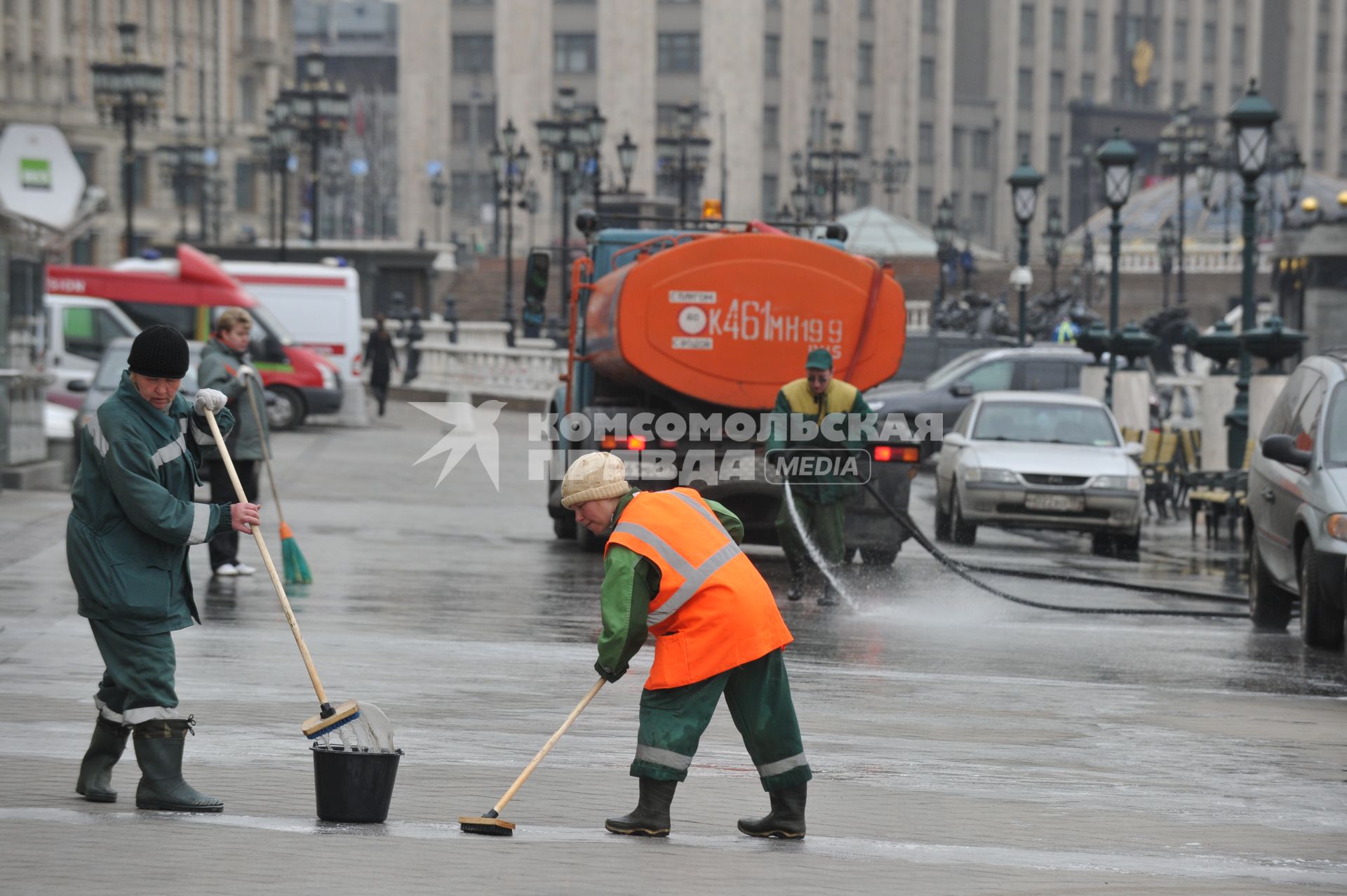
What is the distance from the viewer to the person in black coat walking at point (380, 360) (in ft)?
138

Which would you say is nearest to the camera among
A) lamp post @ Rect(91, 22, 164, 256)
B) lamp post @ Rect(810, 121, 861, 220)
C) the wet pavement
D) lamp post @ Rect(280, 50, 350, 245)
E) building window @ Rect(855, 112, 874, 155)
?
the wet pavement

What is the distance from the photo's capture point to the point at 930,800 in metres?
7.77

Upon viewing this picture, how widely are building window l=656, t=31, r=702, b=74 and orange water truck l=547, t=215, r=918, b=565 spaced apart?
315 ft

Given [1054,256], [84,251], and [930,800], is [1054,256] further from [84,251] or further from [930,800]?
[930,800]

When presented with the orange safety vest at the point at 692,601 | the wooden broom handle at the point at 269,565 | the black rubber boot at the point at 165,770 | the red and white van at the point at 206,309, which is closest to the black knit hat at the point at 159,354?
the wooden broom handle at the point at 269,565

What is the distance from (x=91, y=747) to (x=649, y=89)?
10536cm

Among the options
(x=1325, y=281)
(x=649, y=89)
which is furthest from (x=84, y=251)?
(x=1325, y=281)

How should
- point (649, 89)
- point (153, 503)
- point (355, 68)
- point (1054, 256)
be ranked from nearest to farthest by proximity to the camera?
point (153, 503)
point (1054, 256)
point (649, 89)
point (355, 68)

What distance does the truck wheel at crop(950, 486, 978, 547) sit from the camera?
66.9 ft

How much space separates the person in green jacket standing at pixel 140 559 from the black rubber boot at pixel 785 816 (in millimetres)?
1803

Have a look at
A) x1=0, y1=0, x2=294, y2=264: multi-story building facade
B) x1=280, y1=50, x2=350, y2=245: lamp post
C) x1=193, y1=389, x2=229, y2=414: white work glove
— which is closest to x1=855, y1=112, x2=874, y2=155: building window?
x1=0, y1=0, x2=294, y2=264: multi-story building facade

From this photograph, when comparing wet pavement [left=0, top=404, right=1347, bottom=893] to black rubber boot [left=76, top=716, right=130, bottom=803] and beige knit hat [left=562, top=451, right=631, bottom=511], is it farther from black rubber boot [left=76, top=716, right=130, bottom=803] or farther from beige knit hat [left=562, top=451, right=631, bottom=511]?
beige knit hat [left=562, top=451, right=631, bottom=511]

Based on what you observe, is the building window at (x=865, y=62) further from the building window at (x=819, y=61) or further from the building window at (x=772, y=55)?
the building window at (x=772, y=55)

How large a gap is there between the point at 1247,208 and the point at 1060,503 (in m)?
4.24
